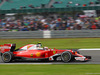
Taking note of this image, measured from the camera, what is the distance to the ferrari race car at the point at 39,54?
718 cm

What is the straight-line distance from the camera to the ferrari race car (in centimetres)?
718

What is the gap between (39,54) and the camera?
24.3 feet

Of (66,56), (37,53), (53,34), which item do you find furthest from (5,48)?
(53,34)

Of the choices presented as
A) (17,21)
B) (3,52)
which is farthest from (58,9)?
(3,52)

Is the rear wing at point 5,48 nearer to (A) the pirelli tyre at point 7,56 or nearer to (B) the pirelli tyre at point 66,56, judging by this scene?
(A) the pirelli tyre at point 7,56

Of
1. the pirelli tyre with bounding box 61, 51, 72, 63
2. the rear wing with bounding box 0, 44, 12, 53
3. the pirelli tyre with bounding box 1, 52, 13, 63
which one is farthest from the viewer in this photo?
the rear wing with bounding box 0, 44, 12, 53

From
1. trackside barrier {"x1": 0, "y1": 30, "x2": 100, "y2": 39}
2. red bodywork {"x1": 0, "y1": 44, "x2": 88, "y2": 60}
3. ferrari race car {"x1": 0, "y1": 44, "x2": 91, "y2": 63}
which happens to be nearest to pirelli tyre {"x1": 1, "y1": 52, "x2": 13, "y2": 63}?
ferrari race car {"x1": 0, "y1": 44, "x2": 91, "y2": 63}

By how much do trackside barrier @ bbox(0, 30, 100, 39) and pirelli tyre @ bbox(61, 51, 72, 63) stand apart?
9453mm

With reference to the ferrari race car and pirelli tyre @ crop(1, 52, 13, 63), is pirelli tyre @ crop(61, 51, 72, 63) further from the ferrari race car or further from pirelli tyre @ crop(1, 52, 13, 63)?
pirelli tyre @ crop(1, 52, 13, 63)

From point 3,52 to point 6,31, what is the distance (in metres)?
10.0

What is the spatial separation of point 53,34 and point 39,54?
958 cm

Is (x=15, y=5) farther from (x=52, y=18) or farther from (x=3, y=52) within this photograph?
(x=3, y=52)

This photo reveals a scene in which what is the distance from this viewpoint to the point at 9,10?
25656 mm

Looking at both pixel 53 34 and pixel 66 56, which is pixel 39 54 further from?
pixel 53 34
